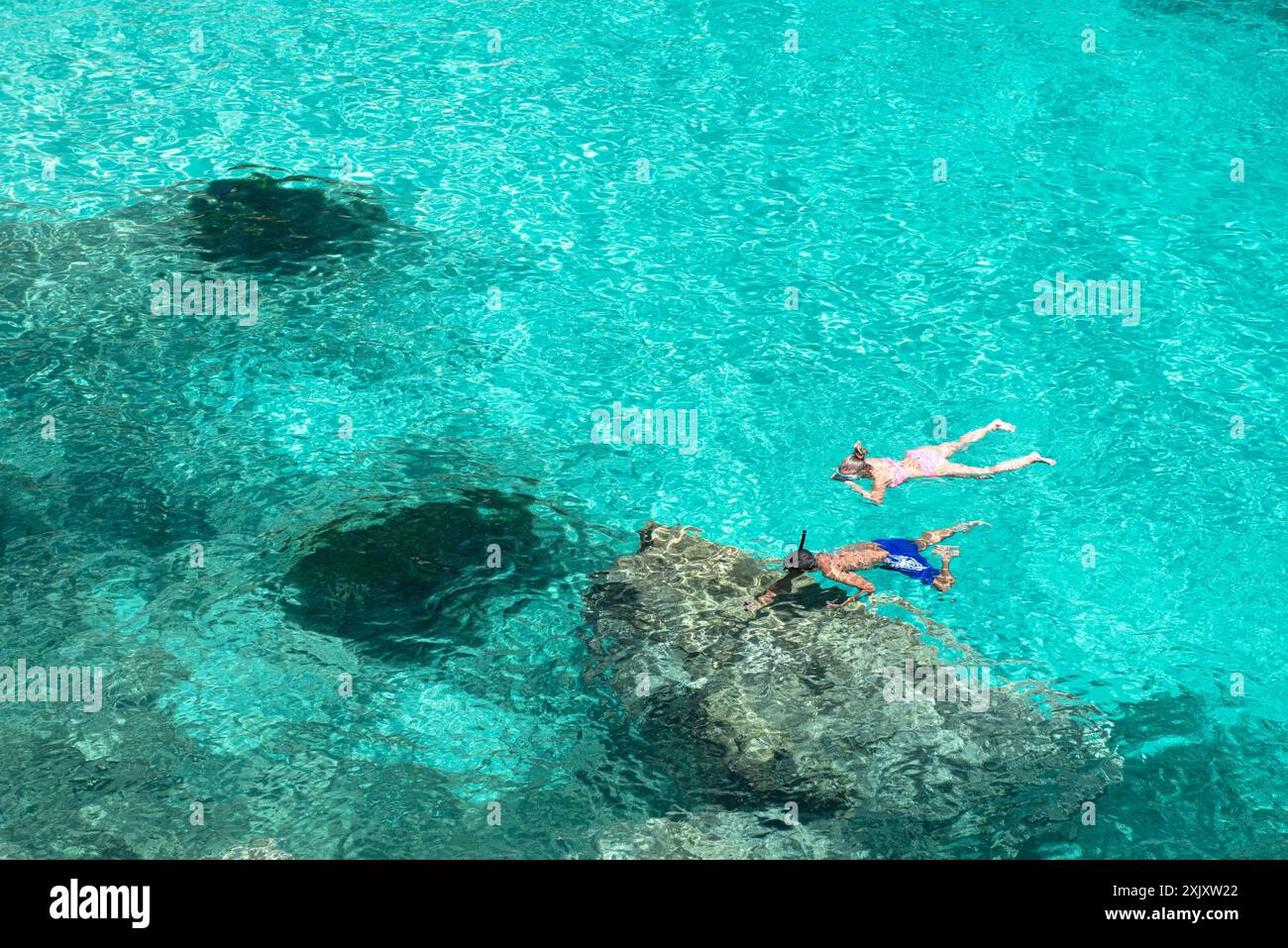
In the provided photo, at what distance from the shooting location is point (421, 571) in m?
9.56

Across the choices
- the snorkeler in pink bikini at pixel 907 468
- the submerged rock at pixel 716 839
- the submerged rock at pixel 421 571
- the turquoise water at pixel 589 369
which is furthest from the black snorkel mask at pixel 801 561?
the submerged rock at pixel 716 839

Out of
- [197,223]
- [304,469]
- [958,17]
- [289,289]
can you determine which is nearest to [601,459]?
[304,469]

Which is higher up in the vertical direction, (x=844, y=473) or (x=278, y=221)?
(x=278, y=221)

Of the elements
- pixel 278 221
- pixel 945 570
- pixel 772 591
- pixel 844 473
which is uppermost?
pixel 278 221

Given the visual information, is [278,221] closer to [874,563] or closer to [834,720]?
[874,563]

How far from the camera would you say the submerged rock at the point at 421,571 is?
9.10 m

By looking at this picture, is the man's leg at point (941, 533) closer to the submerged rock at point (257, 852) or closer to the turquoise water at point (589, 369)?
the turquoise water at point (589, 369)

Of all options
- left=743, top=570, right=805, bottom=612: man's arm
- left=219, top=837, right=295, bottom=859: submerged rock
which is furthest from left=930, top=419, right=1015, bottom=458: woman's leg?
left=219, top=837, right=295, bottom=859: submerged rock

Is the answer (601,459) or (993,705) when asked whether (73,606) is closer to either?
(601,459)

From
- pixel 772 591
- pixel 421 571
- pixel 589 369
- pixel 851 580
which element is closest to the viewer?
pixel 772 591

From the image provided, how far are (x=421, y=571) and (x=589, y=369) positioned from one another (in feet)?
10.1

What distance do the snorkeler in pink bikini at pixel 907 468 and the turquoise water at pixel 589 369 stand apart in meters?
0.15

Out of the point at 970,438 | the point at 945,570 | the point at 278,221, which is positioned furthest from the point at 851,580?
the point at 278,221

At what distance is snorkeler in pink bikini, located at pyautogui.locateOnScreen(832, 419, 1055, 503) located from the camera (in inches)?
407
